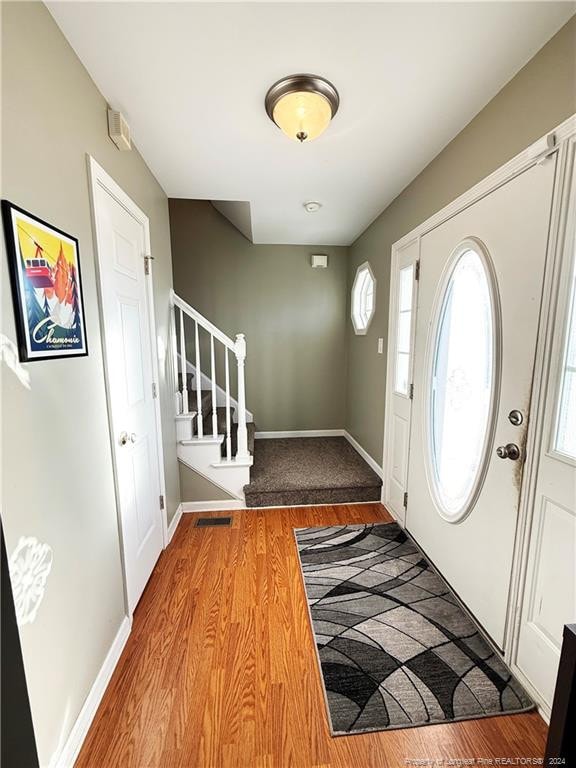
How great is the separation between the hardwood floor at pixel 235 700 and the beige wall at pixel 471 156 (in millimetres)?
1691

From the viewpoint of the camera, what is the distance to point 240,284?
3801 mm

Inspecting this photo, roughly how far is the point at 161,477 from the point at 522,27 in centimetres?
266

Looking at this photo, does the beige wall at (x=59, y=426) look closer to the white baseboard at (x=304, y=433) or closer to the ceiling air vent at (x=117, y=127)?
the ceiling air vent at (x=117, y=127)

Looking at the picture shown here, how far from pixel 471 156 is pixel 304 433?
3147 millimetres

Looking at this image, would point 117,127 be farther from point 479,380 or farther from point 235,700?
point 235,700

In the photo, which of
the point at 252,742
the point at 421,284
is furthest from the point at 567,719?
the point at 421,284

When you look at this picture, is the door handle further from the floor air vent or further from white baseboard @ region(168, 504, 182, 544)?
white baseboard @ region(168, 504, 182, 544)

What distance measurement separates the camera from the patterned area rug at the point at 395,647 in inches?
48.8

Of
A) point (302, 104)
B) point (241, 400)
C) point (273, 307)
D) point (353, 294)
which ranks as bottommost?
point (241, 400)

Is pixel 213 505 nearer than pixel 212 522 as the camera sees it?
No

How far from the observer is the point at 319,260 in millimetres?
3793

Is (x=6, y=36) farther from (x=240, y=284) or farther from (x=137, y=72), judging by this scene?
(x=240, y=284)

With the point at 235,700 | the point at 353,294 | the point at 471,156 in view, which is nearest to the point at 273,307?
the point at 353,294

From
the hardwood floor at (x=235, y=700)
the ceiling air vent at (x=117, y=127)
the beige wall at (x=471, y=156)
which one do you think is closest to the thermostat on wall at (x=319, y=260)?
the beige wall at (x=471, y=156)
